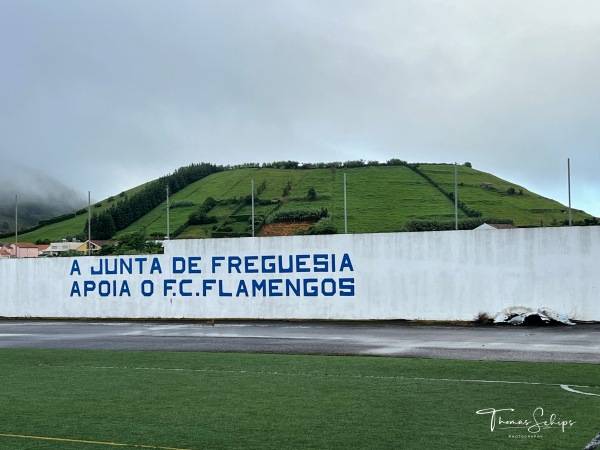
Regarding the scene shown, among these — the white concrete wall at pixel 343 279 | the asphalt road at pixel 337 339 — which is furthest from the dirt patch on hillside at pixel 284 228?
the asphalt road at pixel 337 339

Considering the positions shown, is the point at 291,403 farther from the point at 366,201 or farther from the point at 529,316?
the point at 366,201

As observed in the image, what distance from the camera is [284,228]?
3712cm

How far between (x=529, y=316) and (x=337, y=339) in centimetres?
788

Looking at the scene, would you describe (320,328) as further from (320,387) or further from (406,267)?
(320,387)

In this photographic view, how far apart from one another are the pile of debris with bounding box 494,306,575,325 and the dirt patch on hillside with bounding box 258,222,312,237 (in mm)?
12113

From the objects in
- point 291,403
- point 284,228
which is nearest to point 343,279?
point 284,228

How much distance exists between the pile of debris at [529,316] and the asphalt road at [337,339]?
64 cm

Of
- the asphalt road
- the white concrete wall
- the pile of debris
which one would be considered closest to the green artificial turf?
the asphalt road

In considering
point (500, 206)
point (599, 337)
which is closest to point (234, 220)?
point (500, 206)

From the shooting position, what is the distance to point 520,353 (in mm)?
16297

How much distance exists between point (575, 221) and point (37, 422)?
23.7 meters
